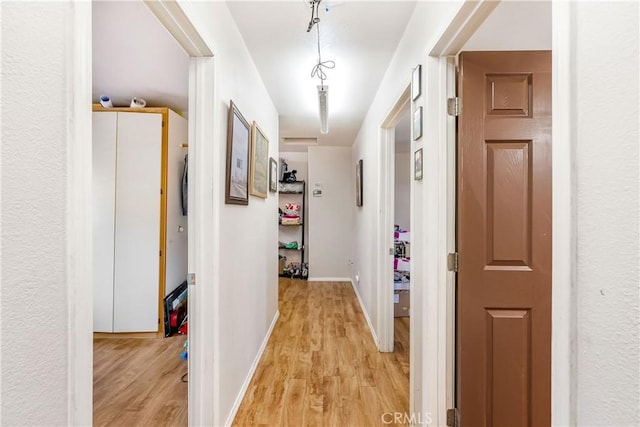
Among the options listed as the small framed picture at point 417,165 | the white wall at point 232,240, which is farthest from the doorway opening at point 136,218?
the small framed picture at point 417,165

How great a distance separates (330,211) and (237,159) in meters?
3.64

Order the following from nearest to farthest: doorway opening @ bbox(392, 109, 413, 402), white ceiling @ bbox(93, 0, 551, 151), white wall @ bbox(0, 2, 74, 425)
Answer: white wall @ bbox(0, 2, 74, 425)
white ceiling @ bbox(93, 0, 551, 151)
doorway opening @ bbox(392, 109, 413, 402)

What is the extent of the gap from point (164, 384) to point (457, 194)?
96.7 inches

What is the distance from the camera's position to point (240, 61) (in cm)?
195

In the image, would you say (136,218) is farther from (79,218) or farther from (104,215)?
(79,218)

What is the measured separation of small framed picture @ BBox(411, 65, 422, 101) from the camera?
156cm

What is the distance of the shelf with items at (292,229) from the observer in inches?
216

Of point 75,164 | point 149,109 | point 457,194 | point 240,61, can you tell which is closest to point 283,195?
point 149,109

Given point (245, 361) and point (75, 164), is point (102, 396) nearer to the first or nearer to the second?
point (245, 361)

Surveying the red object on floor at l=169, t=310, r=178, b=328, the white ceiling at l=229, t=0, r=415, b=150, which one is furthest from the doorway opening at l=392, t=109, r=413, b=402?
the red object on floor at l=169, t=310, r=178, b=328

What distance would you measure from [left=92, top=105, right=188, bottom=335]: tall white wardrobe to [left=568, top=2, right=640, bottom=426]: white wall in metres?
3.15

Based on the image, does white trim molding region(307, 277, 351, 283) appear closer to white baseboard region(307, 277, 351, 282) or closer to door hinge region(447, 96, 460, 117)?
white baseboard region(307, 277, 351, 282)

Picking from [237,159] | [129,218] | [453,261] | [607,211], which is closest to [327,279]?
[129,218]

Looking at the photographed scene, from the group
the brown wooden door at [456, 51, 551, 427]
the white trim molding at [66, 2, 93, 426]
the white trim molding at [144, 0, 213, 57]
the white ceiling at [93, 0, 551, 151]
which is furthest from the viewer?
the white ceiling at [93, 0, 551, 151]
